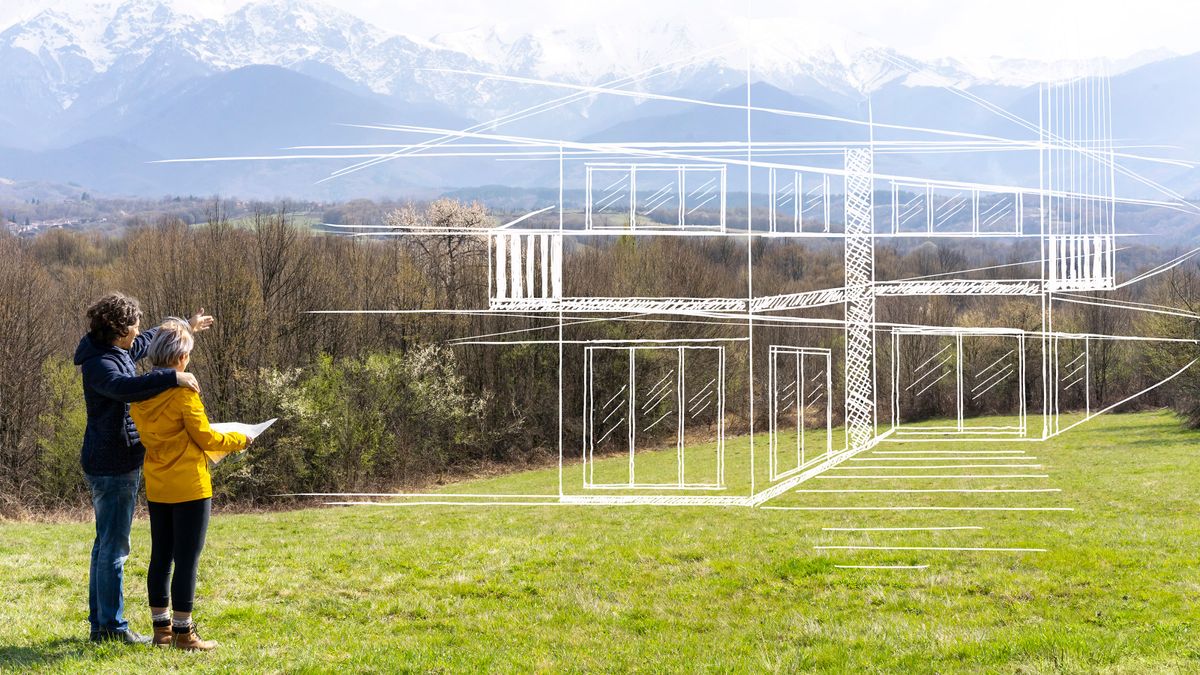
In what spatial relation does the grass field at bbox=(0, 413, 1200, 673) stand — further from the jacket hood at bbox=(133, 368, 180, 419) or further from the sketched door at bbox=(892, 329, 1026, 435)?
the jacket hood at bbox=(133, 368, 180, 419)

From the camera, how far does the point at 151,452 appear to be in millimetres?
6172

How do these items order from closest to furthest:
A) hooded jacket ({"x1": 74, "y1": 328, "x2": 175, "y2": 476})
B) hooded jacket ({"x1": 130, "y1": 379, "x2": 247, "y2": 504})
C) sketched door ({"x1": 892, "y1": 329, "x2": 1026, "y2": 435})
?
1. hooded jacket ({"x1": 130, "y1": 379, "x2": 247, "y2": 504})
2. hooded jacket ({"x1": 74, "y1": 328, "x2": 175, "y2": 476})
3. sketched door ({"x1": 892, "y1": 329, "x2": 1026, "y2": 435})

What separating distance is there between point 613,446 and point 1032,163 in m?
4.12

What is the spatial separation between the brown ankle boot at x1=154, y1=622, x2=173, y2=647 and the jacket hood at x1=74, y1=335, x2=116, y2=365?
75.1 inches

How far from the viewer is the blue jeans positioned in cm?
629

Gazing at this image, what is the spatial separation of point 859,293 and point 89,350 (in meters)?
5.46

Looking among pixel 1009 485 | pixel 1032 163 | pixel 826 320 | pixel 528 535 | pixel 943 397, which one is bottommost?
pixel 528 535

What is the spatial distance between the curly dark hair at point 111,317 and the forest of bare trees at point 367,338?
1.94 meters

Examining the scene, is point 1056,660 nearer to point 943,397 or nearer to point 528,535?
point 943,397

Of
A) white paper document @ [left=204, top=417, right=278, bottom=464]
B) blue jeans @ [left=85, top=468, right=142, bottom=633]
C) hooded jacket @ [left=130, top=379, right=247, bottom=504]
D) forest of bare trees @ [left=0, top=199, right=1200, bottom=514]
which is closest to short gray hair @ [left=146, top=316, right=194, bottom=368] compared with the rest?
hooded jacket @ [left=130, top=379, right=247, bottom=504]

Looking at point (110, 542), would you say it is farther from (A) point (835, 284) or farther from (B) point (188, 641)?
(A) point (835, 284)

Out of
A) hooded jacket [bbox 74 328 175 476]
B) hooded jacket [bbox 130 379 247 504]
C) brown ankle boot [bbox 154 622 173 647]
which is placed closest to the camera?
hooded jacket [bbox 130 379 247 504]

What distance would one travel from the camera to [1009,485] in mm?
7055

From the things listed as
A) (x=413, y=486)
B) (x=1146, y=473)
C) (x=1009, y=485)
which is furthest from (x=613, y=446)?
(x=1146, y=473)
